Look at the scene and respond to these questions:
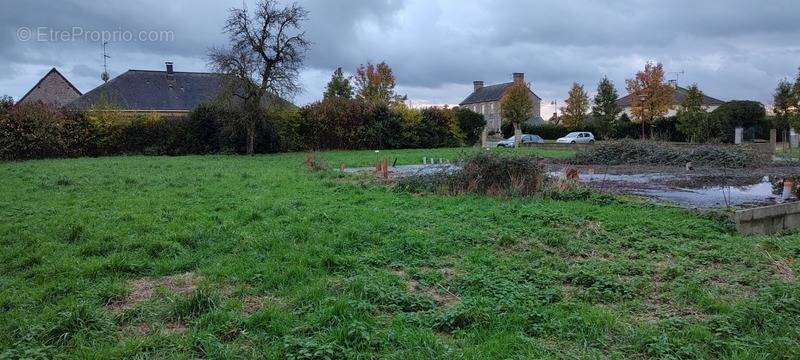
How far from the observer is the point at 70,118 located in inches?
957

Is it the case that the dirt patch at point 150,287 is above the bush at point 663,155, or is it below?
below

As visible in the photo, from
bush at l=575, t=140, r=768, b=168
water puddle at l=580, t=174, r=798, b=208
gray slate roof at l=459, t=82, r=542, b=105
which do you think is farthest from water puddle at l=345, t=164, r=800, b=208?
gray slate roof at l=459, t=82, r=542, b=105

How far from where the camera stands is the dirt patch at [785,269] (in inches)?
189

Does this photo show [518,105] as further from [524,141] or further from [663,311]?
[663,311]

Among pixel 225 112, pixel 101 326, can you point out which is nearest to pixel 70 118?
pixel 225 112

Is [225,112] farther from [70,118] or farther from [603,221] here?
[603,221]

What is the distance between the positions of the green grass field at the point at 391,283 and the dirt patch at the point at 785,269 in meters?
0.02

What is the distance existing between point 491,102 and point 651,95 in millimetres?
31920

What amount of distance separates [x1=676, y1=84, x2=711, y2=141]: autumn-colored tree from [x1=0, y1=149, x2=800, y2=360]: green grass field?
1156 inches

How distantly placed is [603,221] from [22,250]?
7157 mm

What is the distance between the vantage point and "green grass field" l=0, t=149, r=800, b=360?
340cm

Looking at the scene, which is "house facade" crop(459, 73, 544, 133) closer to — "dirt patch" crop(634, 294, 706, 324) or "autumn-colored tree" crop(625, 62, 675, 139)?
"autumn-colored tree" crop(625, 62, 675, 139)

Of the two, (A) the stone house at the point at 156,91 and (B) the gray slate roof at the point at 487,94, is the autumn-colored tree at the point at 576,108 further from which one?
(A) the stone house at the point at 156,91

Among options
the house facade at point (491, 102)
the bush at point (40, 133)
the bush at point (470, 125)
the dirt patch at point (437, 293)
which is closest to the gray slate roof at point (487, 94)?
the house facade at point (491, 102)
